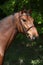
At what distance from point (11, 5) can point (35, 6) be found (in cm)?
79

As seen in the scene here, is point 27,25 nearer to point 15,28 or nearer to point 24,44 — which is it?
point 15,28

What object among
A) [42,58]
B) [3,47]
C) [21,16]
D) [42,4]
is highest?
[21,16]

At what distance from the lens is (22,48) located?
11.4m

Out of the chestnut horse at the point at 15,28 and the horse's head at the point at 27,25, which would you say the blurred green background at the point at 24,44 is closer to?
the chestnut horse at the point at 15,28

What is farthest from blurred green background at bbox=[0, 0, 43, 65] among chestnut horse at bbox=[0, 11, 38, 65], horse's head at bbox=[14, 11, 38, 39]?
horse's head at bbox=[14, 11, 38, 39]

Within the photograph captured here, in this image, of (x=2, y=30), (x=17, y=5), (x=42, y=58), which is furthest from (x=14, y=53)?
(x=2, y=30)

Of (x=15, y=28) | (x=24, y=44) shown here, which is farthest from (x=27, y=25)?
(x=24, y=44)

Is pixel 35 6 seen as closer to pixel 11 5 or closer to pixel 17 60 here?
pixel 11 5

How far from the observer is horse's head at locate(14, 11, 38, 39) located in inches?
232

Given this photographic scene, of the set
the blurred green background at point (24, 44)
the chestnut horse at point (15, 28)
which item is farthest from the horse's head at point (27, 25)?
the blurred green background at point (24, 44)

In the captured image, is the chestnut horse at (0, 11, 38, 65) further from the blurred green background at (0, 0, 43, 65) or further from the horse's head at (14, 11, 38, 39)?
the blurred green background at (0, 0, 43, 65)

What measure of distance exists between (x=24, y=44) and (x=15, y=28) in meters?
5.28

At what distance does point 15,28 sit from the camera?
6.11 m

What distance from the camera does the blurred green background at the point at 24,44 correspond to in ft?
31.5
